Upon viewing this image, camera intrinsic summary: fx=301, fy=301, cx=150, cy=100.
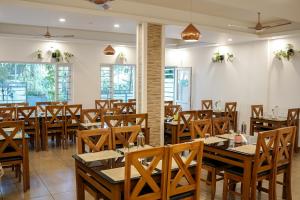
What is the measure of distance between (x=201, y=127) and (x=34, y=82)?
6.16 metres

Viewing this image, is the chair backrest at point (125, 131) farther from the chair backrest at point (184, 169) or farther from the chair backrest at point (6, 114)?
the chair backrest at point (6, 114)

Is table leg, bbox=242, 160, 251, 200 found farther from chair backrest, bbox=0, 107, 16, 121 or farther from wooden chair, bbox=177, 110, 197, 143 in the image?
chair backrest, bbox=0, 107, 16, 121

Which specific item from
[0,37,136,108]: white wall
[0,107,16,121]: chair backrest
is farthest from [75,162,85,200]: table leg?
[0,37,136,108]: white wall

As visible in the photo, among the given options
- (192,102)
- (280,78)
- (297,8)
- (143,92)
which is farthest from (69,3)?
(192,102)

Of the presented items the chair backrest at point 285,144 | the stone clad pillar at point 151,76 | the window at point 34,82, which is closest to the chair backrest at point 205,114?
the stone clad pillar at point 151,76

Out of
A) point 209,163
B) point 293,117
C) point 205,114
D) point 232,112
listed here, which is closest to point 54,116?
point 205,114

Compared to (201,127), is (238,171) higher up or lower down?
lower down

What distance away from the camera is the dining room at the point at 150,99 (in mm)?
3133

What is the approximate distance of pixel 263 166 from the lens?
3549 mm

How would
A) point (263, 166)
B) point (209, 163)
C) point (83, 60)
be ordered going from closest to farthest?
1. point (263, 166)
2. point (209, 163)
3. point (83, 60)

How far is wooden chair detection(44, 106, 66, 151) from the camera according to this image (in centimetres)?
663

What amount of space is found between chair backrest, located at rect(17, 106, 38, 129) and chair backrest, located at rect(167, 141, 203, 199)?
4.53m

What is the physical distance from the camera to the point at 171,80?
1127 centimetres

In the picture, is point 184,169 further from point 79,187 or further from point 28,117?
point 28,117
